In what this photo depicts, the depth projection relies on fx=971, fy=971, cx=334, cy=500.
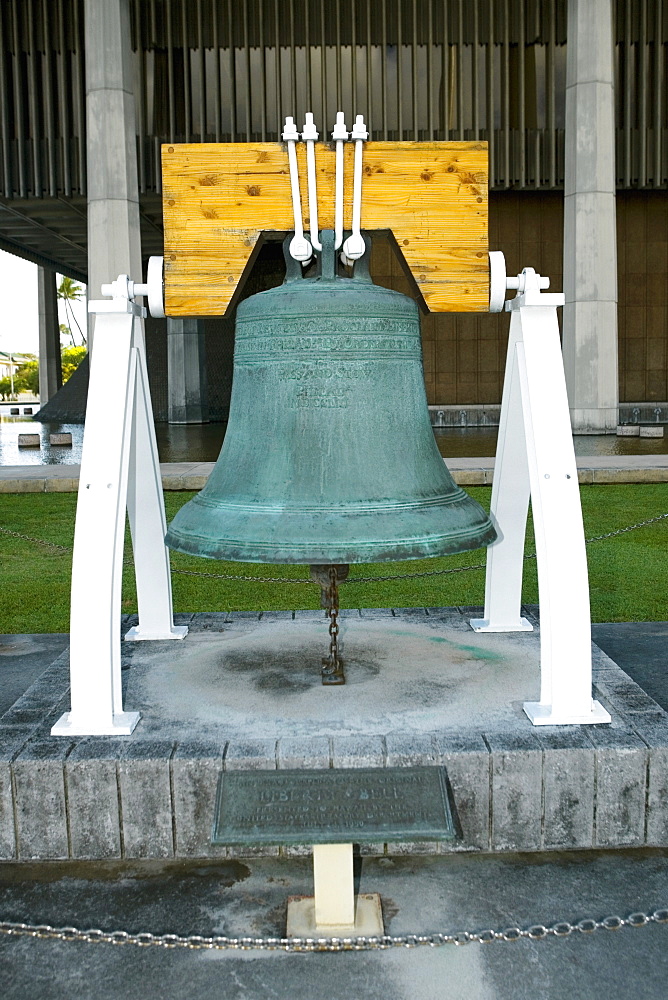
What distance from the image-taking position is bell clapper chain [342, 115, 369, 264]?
332cm

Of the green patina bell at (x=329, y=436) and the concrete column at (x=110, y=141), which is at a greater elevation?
the concrete column at (x=110, y=141)

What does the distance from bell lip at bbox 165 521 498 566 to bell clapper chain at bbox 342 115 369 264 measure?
105 centimetres

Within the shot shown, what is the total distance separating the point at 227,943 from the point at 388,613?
2.62 meters

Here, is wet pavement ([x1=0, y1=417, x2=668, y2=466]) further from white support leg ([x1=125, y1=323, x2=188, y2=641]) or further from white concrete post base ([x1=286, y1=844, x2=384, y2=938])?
white concrete post base ([x1=286, y1=844, x2=384, y2=938])

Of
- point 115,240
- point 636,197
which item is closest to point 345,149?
point 115,240

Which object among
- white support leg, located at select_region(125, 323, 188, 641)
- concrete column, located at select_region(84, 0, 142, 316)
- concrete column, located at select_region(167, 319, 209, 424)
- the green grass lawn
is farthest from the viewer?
concrete column, located at select_region(167, 319, 209, 424)

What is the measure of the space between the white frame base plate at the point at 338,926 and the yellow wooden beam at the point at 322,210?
202 centimetres

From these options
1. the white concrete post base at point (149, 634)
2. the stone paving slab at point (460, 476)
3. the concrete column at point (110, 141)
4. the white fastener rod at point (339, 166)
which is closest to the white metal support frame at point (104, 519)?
the white fastener rod at point (339, 166)

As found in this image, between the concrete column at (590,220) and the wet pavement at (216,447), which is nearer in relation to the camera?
the wet pavement at (216,447)

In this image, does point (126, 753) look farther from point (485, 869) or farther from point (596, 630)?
point (596, 630)

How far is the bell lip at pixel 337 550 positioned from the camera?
3.05 metres

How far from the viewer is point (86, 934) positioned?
2602 mm

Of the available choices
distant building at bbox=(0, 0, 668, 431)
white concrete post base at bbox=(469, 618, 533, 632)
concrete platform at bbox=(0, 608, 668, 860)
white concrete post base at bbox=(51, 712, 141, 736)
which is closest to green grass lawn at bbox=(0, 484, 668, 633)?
white concrete post base at bbox=(469, 618, 533, 632)

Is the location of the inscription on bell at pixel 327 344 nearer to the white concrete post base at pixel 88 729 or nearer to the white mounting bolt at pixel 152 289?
the white mounting bolt at pixel 152 289
